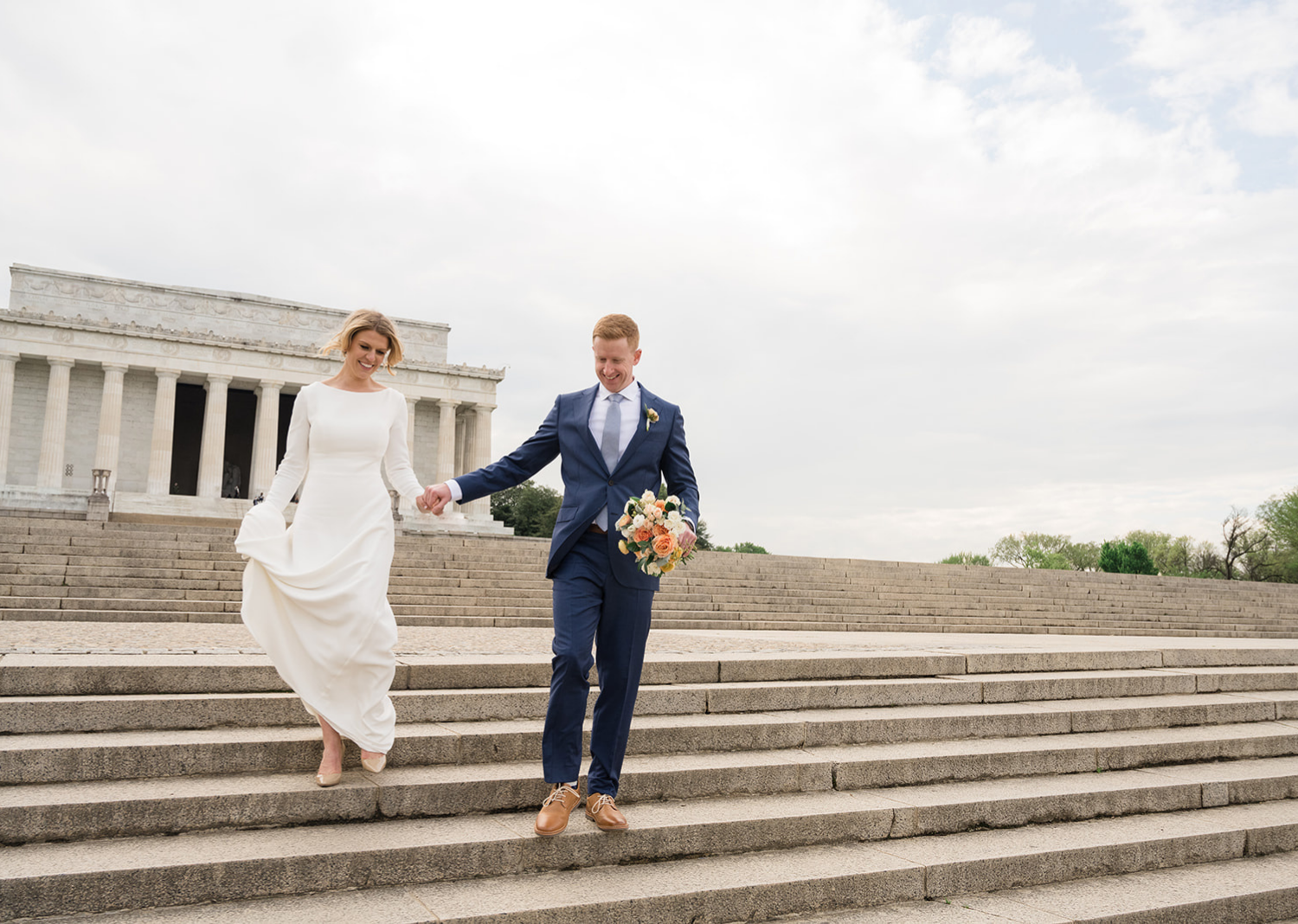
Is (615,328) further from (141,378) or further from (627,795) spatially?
(141,378)

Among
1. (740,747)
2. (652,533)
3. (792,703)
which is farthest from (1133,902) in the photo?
(652,533)

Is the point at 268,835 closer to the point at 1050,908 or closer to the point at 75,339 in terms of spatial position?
the point at 1050,908

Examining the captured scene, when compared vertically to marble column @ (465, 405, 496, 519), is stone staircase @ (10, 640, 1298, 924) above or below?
below

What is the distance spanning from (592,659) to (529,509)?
63661mm

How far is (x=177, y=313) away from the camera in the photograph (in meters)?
45.2

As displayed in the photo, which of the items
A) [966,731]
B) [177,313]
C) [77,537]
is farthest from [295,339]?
[966,731]

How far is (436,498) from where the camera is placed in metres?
4.52

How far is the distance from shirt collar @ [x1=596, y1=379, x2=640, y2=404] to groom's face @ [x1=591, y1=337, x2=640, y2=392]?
4 centimetres

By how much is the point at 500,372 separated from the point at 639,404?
47488mm

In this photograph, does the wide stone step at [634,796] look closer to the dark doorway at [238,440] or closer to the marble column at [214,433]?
the marble column at [214,433]

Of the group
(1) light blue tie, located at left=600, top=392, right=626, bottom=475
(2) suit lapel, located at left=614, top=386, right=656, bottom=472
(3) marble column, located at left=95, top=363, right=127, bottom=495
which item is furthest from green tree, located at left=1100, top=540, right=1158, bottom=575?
(3) marble column, located at left=95, top=363, right=127, bottom=495

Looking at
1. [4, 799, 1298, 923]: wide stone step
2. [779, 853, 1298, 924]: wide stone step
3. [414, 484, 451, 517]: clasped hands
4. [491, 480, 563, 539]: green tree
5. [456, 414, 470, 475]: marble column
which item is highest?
[456, 414, 470, 475]: marble column

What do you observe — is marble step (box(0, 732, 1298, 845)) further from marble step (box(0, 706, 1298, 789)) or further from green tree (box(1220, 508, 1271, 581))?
green tree (box(1220, 508, 1271, 581))

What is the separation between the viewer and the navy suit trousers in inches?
164
